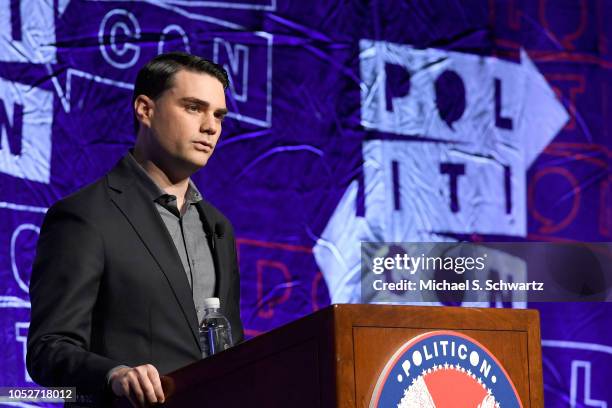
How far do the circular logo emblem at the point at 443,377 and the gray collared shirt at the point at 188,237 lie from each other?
631 mm

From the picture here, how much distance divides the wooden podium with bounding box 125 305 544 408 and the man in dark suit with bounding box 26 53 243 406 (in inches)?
Answer: 7.3

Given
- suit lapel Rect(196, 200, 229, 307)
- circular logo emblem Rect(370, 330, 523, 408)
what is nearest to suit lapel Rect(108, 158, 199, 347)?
suit lapel Rect(196, 200, 229, 307)

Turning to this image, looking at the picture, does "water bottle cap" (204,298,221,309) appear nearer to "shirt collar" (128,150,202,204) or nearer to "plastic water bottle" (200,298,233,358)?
"plastic water bottle" (200,298,233,358)

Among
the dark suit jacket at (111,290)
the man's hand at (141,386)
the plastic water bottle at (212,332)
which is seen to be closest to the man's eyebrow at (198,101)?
the dark suit jacket at (111,290)

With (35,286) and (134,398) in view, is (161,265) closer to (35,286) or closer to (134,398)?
(35,286)

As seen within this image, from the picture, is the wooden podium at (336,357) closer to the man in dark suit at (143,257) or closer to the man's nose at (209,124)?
the man in dark suit at (143,257)

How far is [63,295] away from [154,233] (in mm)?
193

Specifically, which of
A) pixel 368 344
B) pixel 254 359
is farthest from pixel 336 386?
pixel 254 359

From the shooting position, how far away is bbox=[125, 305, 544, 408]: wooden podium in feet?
4.07

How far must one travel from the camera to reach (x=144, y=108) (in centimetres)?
201

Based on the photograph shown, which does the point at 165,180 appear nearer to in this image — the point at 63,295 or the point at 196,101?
the point at 196,101

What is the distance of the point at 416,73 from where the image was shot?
3.37m

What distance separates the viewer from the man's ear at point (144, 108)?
2.00 m

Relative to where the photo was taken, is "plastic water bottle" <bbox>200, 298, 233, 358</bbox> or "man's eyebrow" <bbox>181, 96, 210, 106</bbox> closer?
"plastic water bottle" <bbox>200, 298, 233, 358</bbox>
